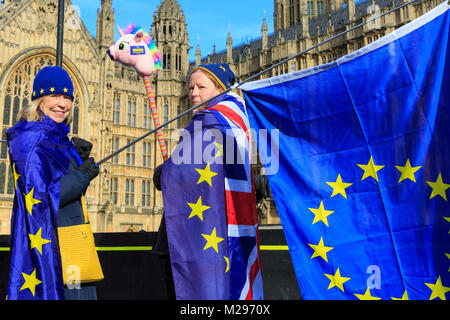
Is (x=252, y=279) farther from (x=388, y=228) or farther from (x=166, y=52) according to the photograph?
(x=166, y=52)

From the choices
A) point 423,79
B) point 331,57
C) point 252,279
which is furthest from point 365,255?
point 331,57

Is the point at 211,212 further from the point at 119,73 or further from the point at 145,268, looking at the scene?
the point at 119,73

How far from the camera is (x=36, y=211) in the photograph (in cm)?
249

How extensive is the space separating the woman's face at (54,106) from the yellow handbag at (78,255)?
77 cm

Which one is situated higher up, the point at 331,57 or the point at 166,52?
the point at 166,52

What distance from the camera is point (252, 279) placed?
2787 millimetres

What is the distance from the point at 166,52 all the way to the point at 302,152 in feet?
107

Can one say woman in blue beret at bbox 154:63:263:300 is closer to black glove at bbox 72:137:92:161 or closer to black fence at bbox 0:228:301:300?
black glove at bbox 72:137:92:161

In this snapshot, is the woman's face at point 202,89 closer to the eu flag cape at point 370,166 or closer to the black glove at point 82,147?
the eu flag cape at point 370,166

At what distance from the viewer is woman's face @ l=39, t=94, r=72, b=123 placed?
292 cm

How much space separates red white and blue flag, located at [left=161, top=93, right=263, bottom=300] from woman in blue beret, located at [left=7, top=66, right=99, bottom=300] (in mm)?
565

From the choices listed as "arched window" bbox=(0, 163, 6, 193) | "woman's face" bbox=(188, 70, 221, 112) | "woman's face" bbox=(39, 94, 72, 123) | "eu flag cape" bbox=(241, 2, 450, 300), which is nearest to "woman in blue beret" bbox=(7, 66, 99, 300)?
"woman's face" bbox=(39, 94, 72, 123)
